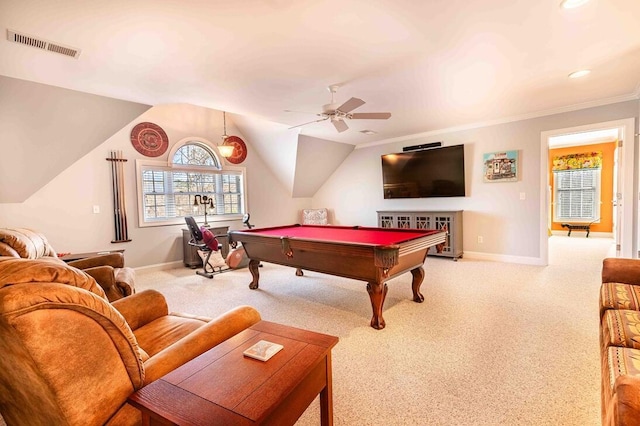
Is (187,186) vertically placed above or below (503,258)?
above

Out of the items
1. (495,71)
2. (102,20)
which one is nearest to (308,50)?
(102,20)

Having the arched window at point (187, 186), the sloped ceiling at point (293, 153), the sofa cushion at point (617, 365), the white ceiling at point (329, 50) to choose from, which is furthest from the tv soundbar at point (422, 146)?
the sofa cushion at point (617, 365)

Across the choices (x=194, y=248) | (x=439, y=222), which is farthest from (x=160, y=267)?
(x=439, y=222)

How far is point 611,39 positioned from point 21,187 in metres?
6.55

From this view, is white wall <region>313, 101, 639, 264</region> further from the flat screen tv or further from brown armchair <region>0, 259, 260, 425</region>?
brown armchair <region>0, 259, 260, 425</region>

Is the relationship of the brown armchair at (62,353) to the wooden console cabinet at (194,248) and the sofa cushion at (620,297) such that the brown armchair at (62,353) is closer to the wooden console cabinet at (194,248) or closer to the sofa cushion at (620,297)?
the sofa cushion at (620,297)

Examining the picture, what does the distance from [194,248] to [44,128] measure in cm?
260

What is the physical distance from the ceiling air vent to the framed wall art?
5739mm

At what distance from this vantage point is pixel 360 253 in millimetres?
2596

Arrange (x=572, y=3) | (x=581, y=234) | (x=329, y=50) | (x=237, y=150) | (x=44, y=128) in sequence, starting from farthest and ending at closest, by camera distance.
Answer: (x=581, y=234) < (x=237, y=150) < (x=44, y=128) < (x=329, y=50) < (x=572, y=3)

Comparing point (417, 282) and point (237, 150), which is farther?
point (237, 150)

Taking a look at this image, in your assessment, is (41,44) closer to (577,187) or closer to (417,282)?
(417,282)

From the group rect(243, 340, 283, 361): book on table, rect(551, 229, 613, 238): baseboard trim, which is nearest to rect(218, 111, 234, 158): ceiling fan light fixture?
rect(243, 340, 283, 361): book on table

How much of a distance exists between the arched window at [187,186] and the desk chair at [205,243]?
0.85 m
